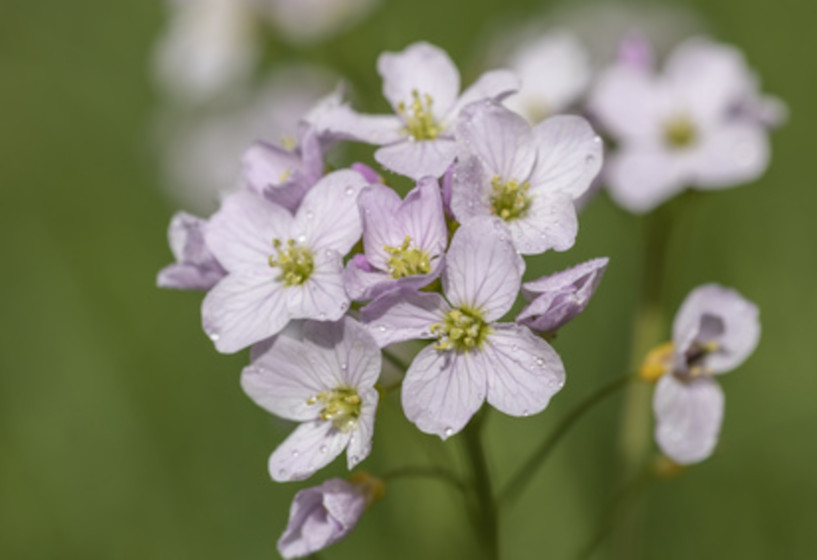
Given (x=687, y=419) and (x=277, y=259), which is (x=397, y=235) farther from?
(x=687, y=419)

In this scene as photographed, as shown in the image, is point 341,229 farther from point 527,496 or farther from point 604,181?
point 527,496

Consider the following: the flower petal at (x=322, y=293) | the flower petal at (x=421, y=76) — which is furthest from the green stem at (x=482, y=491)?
the flower petal at (x=421, y=76)

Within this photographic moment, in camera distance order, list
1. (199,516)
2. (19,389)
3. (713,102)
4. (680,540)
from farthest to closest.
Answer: (19,389) < (199,516) < (680,540) < (713,102)

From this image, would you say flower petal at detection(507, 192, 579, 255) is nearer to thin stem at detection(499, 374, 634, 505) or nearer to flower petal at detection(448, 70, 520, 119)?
flower petal at detection(448, 70, 520, 119)

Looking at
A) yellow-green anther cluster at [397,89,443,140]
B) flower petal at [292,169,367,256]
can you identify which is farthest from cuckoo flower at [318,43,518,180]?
flower petal at [292,169,367,256]

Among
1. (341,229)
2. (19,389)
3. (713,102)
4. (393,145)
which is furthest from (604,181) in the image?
(19,389)

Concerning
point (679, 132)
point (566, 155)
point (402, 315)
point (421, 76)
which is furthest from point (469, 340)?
point (679, 132)
